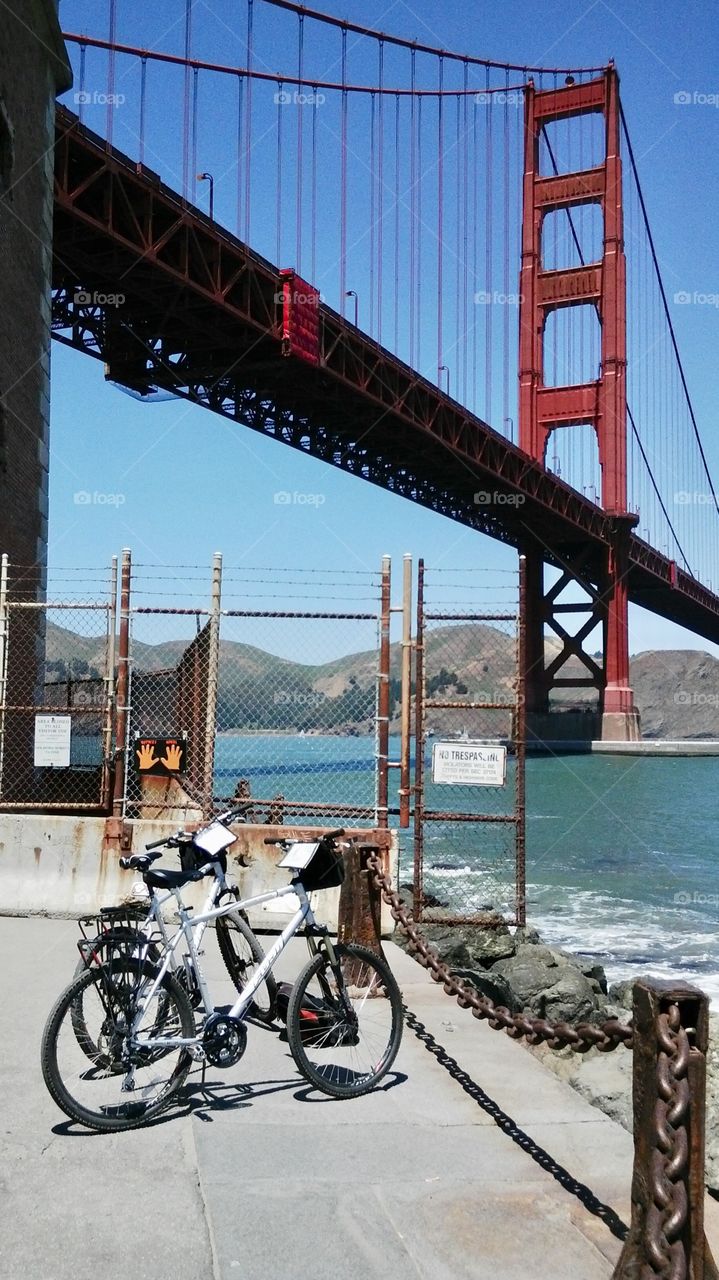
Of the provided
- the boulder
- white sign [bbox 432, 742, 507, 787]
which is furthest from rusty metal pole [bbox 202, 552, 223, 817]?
the boulder

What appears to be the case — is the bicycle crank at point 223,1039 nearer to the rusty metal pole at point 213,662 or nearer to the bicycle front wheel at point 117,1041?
the bicycle front wheel at point 117,1041

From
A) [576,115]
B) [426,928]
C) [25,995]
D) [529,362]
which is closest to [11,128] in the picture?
[426,928]

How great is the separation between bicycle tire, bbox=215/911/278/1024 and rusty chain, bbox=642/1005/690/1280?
→ 2.07 m

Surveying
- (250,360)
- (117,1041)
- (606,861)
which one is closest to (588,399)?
(250,360)

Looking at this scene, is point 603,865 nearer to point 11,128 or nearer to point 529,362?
point 11,128

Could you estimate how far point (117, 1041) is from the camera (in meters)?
3.96

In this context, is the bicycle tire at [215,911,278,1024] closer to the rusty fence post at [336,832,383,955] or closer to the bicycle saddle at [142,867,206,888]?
the bicycle saddle at [142,867,206,888]

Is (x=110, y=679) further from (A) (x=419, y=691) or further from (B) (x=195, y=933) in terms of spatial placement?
(B) (x=195, y=933)

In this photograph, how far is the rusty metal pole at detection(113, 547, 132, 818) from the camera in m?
8.23

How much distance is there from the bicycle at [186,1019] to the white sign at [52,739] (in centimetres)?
396

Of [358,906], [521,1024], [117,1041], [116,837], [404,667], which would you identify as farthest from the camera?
[116,837]

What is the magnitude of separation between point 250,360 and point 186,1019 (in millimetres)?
35016

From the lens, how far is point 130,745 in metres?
9.11

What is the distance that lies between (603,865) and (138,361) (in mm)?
23549
